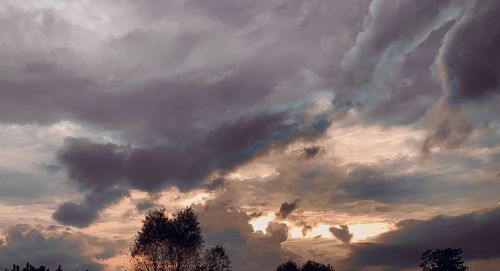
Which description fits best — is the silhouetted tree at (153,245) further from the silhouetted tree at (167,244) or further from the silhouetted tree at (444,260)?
the silhouetted tree at (444,260)

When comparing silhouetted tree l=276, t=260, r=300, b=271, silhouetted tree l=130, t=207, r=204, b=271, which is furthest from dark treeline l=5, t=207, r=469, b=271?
silhouetted tree l=276, t=260, r=300, b=271

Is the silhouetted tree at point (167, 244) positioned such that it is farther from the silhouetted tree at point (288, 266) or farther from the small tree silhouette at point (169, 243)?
the silhouetted tree at point (288, 266)

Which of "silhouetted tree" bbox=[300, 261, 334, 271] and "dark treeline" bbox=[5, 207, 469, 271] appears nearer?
"dark treeline" bbox=[5, 207, 469, 271]

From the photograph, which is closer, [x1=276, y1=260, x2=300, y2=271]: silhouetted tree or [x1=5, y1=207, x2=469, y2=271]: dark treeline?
[x1=5, y1=207, x2=469, y2=271]: dark treeline

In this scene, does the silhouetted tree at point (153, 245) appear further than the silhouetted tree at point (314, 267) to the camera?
No

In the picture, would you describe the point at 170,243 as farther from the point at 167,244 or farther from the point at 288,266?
the point at 288,266

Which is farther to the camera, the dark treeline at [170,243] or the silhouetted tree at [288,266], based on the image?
the silhouetted tree at [288,266]

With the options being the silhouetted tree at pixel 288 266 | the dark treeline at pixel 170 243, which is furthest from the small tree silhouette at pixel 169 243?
the silhouetted tree at pixel 288 266

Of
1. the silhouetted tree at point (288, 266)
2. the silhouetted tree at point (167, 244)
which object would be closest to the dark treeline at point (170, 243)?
the silhouetted tree at point (167, 244)

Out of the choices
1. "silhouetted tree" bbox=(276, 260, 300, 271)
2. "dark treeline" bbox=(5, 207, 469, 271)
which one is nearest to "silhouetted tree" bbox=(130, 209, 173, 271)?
"dark treeline" bbox=(5, 207, 469, 271)

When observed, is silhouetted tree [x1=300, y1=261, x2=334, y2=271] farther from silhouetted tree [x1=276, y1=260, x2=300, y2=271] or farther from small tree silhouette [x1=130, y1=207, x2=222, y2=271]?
small tree silhouette [x1=130, y1=207, x2=222, y2=271]

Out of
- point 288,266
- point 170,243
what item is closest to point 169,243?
point 170,243

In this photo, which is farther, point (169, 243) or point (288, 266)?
point (288, 266)

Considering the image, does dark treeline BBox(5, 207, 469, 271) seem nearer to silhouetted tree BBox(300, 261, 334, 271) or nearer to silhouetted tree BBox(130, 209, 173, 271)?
silhouetted tree BBox(130, 209, 173, 271)
